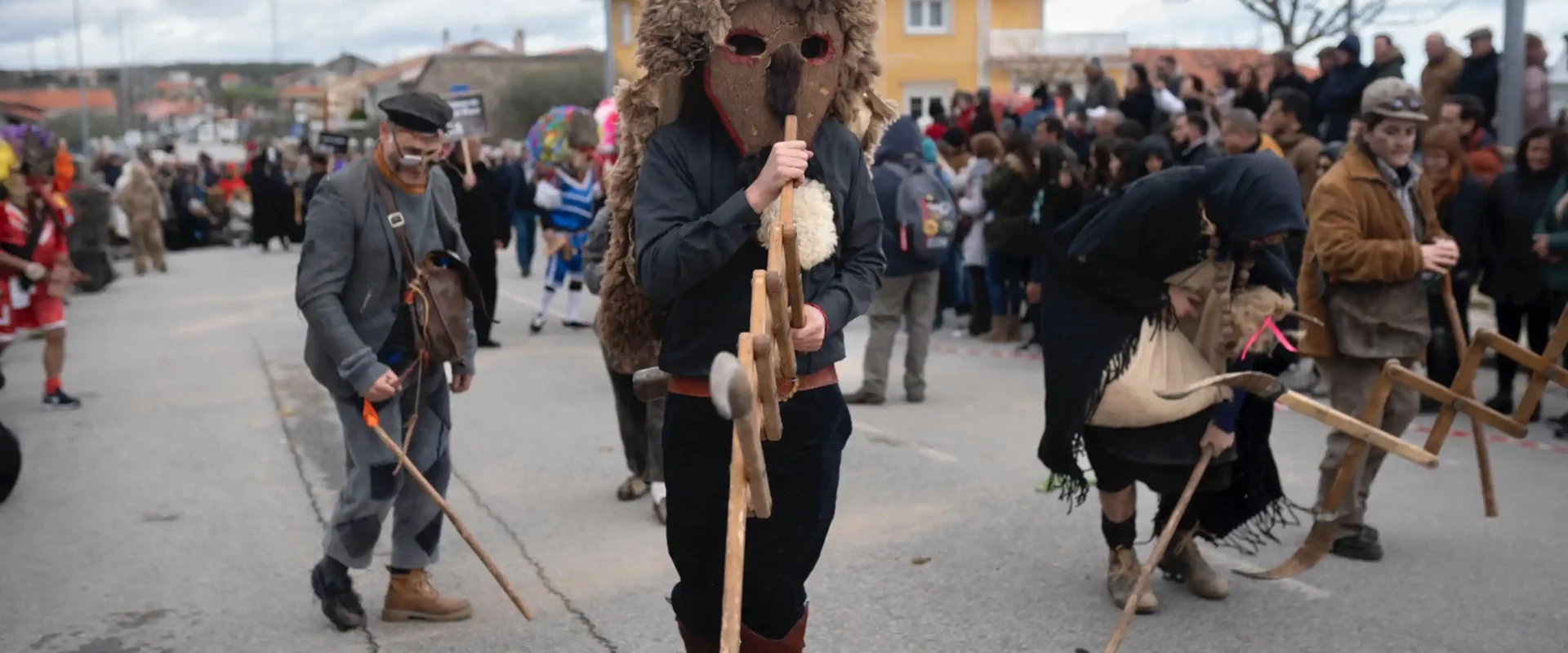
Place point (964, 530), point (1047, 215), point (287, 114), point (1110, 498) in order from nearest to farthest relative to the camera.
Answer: point (1110, 498), point (964, 530), point (1047, 215), point (287, 114)

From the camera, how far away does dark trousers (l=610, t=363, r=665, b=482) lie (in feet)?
20.4

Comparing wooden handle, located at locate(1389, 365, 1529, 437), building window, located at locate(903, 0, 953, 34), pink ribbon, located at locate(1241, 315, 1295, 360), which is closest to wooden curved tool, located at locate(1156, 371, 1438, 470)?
wooden handle, located at locate(1389, 365, 1529, 437)

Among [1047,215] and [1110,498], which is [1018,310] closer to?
[1047,215]

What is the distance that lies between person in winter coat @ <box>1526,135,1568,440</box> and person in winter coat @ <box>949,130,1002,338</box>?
15.0ft

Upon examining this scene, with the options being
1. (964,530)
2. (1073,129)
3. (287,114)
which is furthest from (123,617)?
(287,114)

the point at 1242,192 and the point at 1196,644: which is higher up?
the point at 1242,192

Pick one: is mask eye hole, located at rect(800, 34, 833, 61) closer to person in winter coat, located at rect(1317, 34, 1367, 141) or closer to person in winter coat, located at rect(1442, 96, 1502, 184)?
person in winter coat, located at rect(1442, 96, 1502, 184)

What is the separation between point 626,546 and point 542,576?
0.47m

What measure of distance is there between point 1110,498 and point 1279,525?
1530mm

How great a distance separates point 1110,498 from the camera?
500cm

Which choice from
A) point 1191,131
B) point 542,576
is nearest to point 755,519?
point 542,576

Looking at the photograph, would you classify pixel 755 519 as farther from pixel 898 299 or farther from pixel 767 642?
pixel 898 299

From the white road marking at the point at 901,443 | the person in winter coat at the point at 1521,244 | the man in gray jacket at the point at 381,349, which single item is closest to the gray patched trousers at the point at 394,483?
the man in gray jacket at the point at 381,349

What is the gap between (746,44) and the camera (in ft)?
10.7
